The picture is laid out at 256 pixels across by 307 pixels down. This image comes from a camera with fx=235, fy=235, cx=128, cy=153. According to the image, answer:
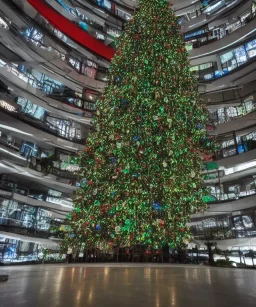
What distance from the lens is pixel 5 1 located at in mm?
18516

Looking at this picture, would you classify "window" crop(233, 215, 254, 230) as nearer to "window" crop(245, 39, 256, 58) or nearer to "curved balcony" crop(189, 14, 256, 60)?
"window" crop(245, 39, 256, 58)

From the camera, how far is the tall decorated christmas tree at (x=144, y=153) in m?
9.41

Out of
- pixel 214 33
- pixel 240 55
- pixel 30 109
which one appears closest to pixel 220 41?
pixel 240 55

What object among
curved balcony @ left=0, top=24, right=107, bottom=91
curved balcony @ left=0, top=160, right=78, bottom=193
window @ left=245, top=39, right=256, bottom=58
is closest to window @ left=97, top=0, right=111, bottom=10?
curved balcony @ left=0, top=24, right=107, bottom=91

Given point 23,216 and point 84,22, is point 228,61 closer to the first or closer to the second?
point 84,22

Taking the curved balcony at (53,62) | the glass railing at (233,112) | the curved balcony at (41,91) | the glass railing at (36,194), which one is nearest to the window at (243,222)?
the glass railing at (233,112)

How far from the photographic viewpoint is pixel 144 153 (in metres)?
10.2

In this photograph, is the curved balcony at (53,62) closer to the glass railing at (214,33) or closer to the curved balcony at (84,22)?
the curved balcony at (84,22)

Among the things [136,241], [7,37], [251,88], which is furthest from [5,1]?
[251,88]

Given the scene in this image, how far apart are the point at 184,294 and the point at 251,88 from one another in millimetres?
22668

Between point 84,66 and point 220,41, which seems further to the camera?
point 84,66

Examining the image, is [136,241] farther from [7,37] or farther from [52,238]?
[7,37]

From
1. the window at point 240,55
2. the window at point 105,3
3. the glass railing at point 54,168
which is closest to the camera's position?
the glass railing at point 54,168

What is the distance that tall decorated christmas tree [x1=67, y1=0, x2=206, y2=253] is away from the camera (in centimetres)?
941
